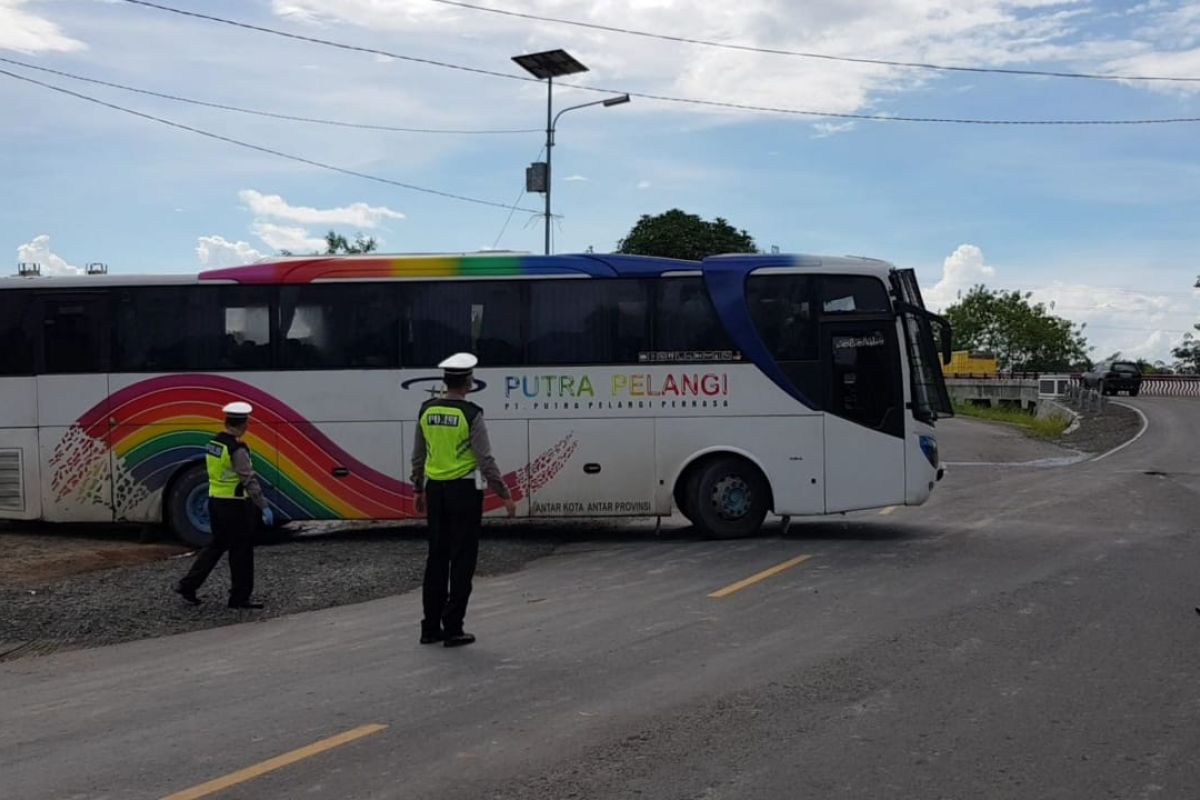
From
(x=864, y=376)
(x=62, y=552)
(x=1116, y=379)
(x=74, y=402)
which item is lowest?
(x=62, y=552)

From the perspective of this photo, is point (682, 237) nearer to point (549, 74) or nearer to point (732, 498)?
point (549, 74)

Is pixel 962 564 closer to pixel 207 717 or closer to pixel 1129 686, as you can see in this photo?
pixel 1129 686

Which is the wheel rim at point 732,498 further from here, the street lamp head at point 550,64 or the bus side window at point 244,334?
the street lamp head at point 550,64

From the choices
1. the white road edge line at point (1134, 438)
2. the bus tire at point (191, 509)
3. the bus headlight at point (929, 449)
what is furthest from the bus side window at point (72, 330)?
the white road edge line at point (1134, 438)

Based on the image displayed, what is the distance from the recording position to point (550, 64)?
87.8ft

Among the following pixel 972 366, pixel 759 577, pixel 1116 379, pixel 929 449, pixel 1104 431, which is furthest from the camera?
pixel 972 366

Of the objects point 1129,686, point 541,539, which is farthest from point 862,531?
point 1129,686

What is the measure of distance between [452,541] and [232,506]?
8.92ft

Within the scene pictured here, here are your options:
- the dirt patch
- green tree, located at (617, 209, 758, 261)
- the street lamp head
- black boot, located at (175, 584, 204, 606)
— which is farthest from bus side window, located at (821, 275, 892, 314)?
green tree, located at (617, 209, 758, 261)

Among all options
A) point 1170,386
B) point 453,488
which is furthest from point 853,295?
Answer: point 1170,386

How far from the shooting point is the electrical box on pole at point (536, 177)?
28.4 m

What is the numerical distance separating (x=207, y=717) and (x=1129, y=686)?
5159mm

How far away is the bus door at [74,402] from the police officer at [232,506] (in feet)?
15.2

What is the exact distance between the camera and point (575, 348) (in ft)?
42.9
